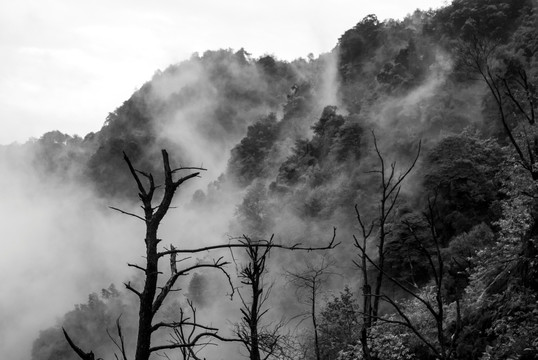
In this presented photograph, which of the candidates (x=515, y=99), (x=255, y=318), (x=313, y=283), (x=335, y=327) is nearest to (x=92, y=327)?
(x=335, y=327)

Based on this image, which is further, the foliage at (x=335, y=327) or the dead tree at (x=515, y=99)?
the foliage at (x=335, y=327)

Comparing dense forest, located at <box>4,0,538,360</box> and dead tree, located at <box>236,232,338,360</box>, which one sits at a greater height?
dense forest, located at <box>4,0,538,360</box>

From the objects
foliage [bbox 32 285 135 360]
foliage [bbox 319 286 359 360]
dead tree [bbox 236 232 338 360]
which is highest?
foliage [bbox 32 285 135 360]

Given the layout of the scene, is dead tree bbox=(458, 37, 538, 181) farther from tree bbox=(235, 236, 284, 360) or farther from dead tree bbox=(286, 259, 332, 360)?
dead tree bbox=(286, 259, 332, 360)

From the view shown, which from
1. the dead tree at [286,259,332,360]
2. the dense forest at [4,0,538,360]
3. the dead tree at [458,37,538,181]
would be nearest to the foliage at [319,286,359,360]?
the dense forest at [4,0,538,360]

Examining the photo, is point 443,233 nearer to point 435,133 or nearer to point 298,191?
point 435,133

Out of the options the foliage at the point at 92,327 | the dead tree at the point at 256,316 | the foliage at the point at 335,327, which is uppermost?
the foliage at the point at 92,327

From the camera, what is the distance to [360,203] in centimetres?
4006

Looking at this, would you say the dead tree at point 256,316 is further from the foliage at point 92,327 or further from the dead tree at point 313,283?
the foliage at point 92,327

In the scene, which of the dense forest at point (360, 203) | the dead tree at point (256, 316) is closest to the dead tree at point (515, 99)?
the dense forest at point (360, 203)

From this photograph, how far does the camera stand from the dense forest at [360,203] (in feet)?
40.0

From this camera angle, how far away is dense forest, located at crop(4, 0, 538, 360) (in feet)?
40.0

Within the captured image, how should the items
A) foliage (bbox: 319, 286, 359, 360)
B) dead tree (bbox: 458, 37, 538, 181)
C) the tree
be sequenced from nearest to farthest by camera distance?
the tree → dead tree (bbox: 458, 37, 538, 181) → foliage (bbox: 319, 286, 359, 360)

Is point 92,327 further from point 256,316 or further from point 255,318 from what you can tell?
point 255,318
